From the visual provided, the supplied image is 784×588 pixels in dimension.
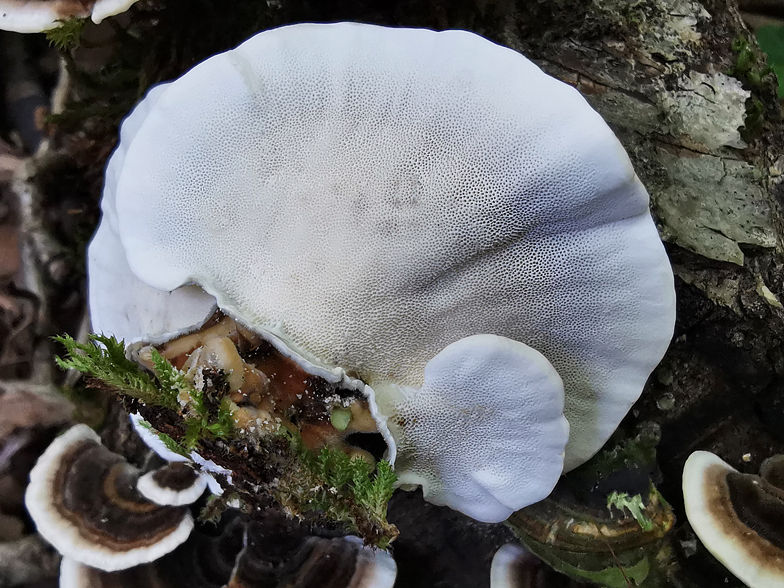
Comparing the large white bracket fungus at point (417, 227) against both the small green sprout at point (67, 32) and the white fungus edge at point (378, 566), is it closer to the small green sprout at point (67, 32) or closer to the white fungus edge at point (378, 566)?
the small green sprout at point (67, 32)

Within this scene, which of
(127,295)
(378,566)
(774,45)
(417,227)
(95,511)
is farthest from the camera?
(774,45)

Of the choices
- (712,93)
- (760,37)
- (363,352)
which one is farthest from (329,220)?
(760,37)

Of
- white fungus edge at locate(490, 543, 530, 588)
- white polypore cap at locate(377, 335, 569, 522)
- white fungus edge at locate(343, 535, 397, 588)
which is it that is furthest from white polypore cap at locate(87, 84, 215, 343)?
white fungus edge at locate(490, 543, 530, 588)

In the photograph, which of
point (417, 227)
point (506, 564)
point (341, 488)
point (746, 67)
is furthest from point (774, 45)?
point (341, 488)

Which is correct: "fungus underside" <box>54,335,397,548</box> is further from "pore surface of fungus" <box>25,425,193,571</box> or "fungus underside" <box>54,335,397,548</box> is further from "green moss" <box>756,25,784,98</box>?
"green moss" <box>756,25,784,98</box>

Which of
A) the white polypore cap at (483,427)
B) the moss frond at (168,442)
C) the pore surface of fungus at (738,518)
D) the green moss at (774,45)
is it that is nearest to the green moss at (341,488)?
the white polypore cap at (483,427)

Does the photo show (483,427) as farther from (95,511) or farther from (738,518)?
(95,511)
